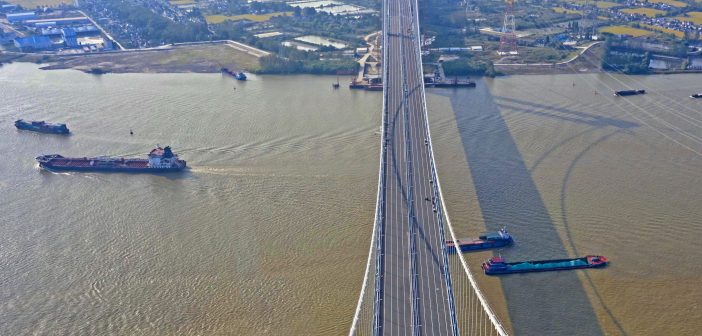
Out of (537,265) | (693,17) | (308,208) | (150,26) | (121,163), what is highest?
(150,26)

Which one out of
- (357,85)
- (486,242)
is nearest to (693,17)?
(357,85)

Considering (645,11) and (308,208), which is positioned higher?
(645,11)

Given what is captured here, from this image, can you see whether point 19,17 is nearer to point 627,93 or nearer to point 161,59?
point 161,59

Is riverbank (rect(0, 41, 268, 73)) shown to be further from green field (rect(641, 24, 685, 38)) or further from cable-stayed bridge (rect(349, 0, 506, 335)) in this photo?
green field (rect(641, 24, 685, 38))

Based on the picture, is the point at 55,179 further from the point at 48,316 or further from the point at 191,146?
the point at 48,316

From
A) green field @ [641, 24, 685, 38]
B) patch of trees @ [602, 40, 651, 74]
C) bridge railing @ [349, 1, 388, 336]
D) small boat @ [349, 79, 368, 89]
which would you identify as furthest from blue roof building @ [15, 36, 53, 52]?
green field @ [641, 24, 685, 38]

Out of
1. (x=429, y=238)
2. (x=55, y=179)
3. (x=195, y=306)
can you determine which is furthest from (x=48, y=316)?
(x=429, y=238)
